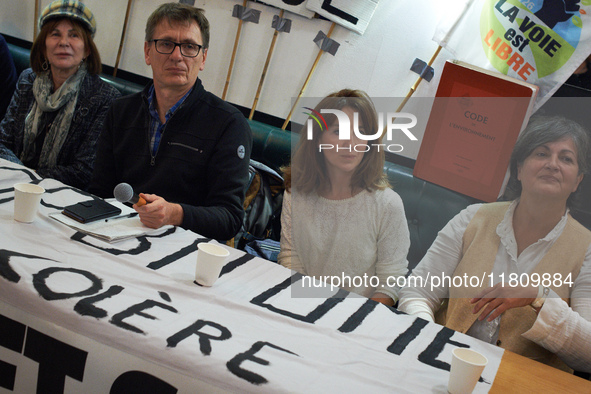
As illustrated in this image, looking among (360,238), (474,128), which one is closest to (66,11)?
(360,238)

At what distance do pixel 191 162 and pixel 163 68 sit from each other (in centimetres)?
36

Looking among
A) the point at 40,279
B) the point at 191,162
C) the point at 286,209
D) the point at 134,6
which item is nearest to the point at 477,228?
the point at 286,209

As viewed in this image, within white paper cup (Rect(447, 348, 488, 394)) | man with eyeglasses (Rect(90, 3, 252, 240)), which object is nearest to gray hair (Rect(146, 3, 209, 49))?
man with eyeglasses (Rect(90, 3, 252, 240))

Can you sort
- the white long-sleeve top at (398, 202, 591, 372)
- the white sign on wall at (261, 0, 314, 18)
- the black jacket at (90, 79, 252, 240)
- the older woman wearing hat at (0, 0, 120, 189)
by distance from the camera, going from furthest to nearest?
the white sign on wall at (261, 0, 314, 18) → the older woman wearing hat at (0, 0, 120, 189) → the black jacket at (90, 79, 252, 240) → the white long-sleeve top at (398, 202, 591, 372)

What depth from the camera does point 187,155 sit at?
1.94 m

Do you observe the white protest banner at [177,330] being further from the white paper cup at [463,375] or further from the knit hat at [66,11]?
the knit hat at [66,11]

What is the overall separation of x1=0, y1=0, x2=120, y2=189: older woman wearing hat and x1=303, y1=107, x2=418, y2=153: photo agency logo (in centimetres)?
125

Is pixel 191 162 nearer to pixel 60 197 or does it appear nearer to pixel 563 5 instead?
pixel 60 197

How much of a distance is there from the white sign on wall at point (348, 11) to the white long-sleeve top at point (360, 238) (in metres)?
1.52

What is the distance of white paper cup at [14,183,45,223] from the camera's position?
135 cm

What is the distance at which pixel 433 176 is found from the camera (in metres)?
1.62

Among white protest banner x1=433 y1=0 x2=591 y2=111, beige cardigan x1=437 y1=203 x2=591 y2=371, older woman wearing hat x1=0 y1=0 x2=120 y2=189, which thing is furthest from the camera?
older woman wearing hat x1=0 y1=0 x2=120 y2=189

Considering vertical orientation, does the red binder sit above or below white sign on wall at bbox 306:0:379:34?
below

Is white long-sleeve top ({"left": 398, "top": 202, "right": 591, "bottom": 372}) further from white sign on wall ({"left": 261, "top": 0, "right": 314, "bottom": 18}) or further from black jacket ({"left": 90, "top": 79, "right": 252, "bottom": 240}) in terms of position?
white sign on wall ({"left": 261, "top": 0, "right": 314, "bottom": 18})
